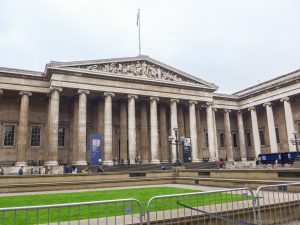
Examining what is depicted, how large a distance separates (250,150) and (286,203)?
4516 cm

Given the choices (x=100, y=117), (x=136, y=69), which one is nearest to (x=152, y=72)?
(x=136, y=69)

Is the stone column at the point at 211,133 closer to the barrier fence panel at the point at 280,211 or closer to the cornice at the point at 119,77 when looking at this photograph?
the cornice at the point at 119,77

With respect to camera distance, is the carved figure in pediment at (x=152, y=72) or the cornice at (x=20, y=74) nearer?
the cornice at (x=20, y=74)

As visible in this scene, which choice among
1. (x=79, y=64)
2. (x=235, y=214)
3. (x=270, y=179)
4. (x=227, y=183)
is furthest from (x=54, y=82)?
(x=235, y=214)

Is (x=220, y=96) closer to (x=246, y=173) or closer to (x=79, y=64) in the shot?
(x=79, y=64)

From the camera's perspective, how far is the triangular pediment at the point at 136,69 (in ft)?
114

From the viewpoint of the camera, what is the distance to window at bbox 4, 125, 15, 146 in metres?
35.2

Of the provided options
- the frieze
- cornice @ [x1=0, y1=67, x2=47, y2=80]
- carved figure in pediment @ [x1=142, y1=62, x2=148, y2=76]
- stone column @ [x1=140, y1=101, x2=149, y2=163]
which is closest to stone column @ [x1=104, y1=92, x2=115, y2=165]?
the frieze

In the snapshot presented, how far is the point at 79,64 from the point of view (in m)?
34.5

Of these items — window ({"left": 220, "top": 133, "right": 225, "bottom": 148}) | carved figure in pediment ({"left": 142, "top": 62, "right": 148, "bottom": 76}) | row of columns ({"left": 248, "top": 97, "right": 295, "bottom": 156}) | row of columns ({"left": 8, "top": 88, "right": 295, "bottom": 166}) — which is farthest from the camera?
window ({"left": 220, "top": 133, "right": 225, "bottom": 148})

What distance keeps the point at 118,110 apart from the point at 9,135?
1562cm

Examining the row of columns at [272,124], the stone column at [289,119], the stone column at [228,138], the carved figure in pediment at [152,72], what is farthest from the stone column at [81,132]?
the stone column at [289,119]

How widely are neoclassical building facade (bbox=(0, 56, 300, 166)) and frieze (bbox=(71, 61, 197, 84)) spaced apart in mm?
140

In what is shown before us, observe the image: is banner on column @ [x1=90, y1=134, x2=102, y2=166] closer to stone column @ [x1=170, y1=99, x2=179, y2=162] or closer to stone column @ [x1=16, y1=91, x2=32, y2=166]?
stone column @ [x1=16, y1=91, x2=32, y2=166]
